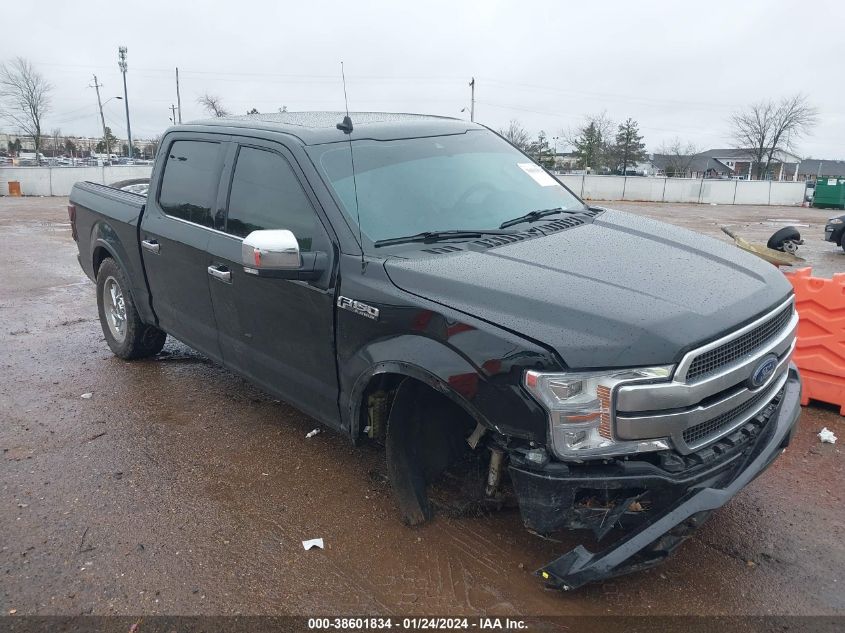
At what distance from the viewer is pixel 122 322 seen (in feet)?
18.9

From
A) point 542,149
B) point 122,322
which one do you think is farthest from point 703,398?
point 542,149

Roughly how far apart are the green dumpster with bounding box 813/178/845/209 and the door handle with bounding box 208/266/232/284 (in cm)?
3673

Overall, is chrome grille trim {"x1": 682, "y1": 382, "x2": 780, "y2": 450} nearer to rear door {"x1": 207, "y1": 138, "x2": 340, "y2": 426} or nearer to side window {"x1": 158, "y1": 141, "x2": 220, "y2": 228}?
rear door {"x1": 207, "y1": 138, "x2": 340, "y2": 426}

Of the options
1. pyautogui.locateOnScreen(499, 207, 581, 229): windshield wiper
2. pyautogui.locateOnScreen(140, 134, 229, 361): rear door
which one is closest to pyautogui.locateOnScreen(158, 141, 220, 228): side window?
pyautogui.locateOnScreen(140, 134, 229, 361): rear door

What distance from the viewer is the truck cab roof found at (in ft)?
12.2

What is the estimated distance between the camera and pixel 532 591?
2.88 m

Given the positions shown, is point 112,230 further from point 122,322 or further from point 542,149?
point 542,149

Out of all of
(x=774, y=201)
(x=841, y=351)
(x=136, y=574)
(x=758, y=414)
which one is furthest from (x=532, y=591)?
(x=774, y=201)

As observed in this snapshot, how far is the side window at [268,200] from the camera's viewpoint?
11.2 ft

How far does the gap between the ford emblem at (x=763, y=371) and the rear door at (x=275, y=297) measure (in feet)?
6.17

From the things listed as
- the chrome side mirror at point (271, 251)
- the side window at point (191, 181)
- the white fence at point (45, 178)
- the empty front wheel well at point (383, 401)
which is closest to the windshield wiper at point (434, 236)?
the chrome side mirror at point (271, 251)

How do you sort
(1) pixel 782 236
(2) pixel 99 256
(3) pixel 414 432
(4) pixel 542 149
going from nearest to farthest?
(3) pixel 414 432 → (2) pixel 99 256 → (1) pixel 782 236 → (4) pixel 542 149

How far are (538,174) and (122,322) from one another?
3.78 m

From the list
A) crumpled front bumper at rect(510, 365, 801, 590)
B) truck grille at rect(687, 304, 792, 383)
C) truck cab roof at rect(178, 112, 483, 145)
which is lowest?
crumpled front bumper at rect(510, 365, 801, 590)
